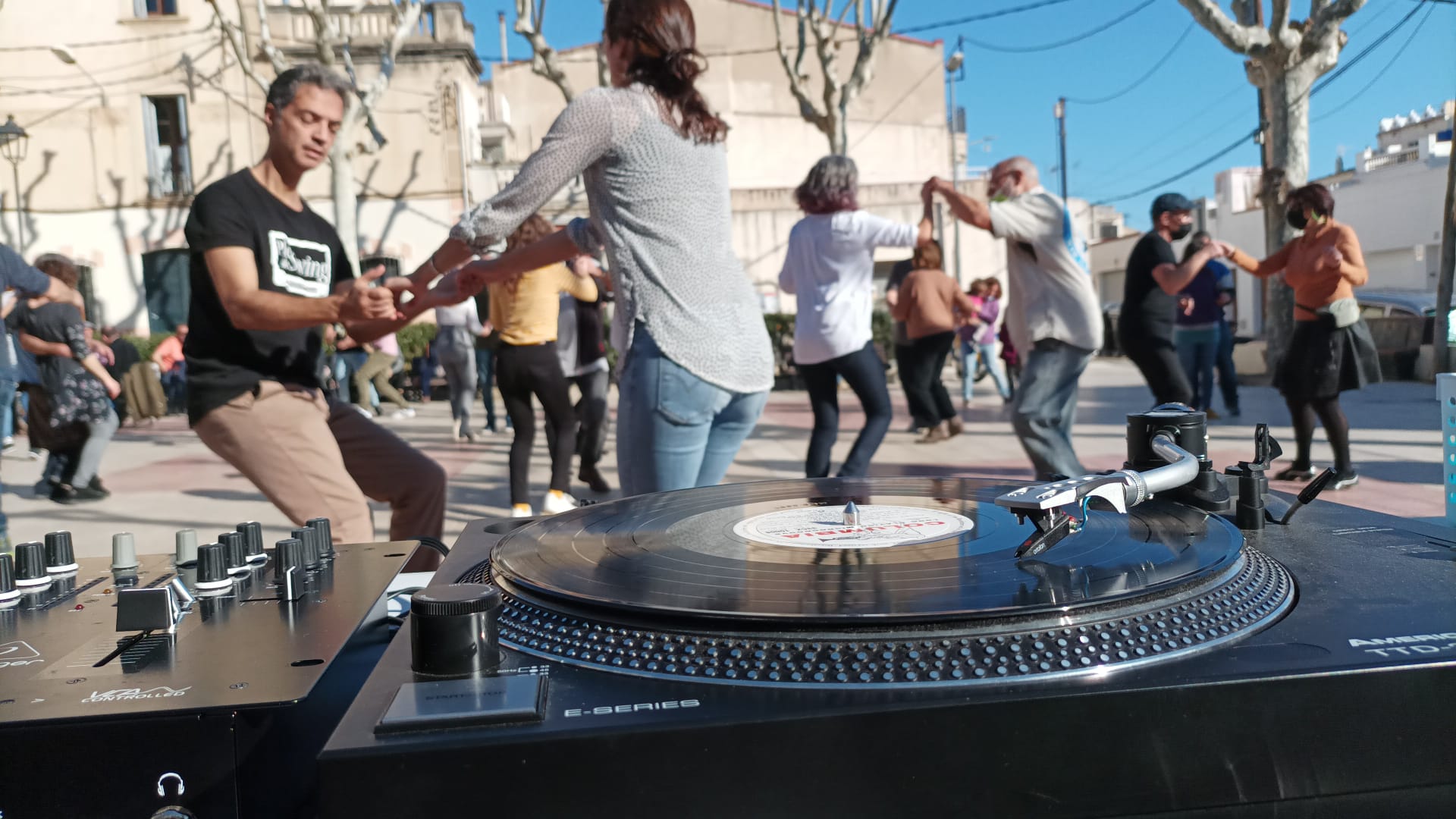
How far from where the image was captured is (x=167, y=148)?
22438 millimetres

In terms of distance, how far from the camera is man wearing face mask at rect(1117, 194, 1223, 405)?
6.25m

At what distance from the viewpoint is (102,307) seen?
70.9ft

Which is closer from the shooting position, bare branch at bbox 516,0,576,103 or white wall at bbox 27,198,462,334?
bare branch at bbox 516,0,576,103

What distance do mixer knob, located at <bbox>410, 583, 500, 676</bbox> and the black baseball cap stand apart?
6.19 m

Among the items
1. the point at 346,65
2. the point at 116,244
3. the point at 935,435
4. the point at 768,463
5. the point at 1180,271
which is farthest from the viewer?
the point at 116,244

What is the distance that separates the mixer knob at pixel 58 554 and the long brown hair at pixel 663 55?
1.45 m

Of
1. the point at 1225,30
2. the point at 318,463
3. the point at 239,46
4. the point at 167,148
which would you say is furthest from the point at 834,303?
the point at 167,148

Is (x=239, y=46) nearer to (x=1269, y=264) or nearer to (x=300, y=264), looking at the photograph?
(x=1269, y=264)

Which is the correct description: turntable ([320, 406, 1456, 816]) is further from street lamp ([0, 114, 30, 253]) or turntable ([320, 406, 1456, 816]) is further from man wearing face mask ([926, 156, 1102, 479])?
street lamp ([0, 114, 30, 253])

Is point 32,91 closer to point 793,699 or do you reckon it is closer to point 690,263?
point 690,263

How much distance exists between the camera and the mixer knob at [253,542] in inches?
49.5

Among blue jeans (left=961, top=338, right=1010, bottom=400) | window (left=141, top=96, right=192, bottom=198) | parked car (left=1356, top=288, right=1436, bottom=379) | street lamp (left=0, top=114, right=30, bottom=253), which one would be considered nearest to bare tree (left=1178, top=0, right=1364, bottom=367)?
parked car (left=1356, top=288, right=1436, bottom=379)

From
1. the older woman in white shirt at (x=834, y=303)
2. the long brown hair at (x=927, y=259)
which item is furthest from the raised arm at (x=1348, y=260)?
the long brown hair at (x=927, y=259)

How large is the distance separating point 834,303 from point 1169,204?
8.33 feet
